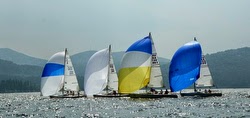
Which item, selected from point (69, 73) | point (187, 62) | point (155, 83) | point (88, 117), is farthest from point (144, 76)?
point (88, 117)

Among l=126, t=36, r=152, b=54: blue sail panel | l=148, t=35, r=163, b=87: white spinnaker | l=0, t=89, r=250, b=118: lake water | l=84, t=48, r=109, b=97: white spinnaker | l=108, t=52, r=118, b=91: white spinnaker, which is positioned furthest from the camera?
l=108, t=52, r=118, b=91: white spinnaker

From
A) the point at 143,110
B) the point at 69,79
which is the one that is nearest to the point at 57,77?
the point at 69,79

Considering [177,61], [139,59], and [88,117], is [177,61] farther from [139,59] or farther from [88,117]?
[88,117]

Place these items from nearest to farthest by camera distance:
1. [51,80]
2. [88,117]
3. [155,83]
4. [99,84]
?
[88,117]
[155,83]
[99,84]
[51,80]

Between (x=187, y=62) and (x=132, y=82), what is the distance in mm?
10226

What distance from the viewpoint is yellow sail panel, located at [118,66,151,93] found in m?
76.3

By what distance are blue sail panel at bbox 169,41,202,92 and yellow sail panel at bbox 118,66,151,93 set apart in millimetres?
4535

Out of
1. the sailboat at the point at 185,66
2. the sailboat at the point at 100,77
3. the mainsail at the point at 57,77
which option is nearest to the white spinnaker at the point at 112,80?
the sailboat at the point at 100,77

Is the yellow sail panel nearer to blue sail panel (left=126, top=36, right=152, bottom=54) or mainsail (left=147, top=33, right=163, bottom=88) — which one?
mainsail (left=147, top=33, right=163, bottom=88)

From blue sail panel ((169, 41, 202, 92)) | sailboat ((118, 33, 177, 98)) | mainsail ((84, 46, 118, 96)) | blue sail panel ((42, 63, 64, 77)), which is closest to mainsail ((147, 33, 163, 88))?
sailboat ((118, 33, 177, 98))

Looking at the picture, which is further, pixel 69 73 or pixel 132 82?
pixel 69 73

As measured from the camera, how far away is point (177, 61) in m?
76.5

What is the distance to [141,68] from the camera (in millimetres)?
76250

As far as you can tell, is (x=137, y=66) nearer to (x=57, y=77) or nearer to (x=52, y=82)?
(x=57, y=77)
